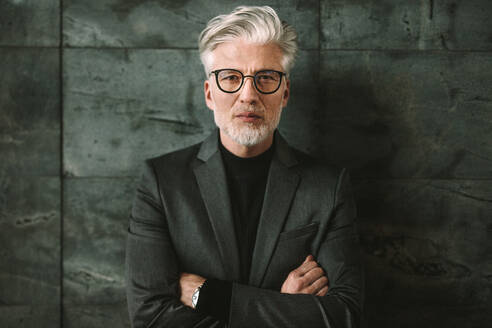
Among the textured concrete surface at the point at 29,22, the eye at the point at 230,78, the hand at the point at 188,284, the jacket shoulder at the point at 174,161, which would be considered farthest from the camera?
the textured concrete surface at the point at 29,22

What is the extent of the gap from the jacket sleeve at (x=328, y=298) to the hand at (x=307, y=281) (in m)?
0.04

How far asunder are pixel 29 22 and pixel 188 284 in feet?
6.83

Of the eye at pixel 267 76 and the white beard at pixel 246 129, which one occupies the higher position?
the eye at pixel 267 76

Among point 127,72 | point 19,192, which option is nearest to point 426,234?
point 127,72

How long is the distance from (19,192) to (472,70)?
3.30m

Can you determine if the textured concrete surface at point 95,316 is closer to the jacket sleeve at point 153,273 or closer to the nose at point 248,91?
the jacket sleeve at point 153,273

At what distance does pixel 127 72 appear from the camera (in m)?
2.46

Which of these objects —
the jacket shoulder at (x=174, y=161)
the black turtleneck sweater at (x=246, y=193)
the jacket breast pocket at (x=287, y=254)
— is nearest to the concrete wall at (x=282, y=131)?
the jacket shoulder at (x=174, y=161)

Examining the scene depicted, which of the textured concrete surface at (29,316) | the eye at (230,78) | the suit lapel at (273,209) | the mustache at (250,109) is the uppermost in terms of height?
the eye at (230,78)

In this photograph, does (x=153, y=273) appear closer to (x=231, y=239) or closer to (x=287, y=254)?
(x=231, y=239)

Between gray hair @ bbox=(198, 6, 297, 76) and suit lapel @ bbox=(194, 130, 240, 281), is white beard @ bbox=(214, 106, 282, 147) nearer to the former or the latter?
suit lapel @ bbox=(194, 130, 240, 281)

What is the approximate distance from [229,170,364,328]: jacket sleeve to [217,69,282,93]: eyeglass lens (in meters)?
0.70

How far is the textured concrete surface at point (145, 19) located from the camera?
243cm

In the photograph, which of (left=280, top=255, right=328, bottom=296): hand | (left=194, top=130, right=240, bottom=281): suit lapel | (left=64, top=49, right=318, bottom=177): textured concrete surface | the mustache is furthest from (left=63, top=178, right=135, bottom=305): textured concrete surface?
(left=280, top=255, right=328, bottom=296): hand
